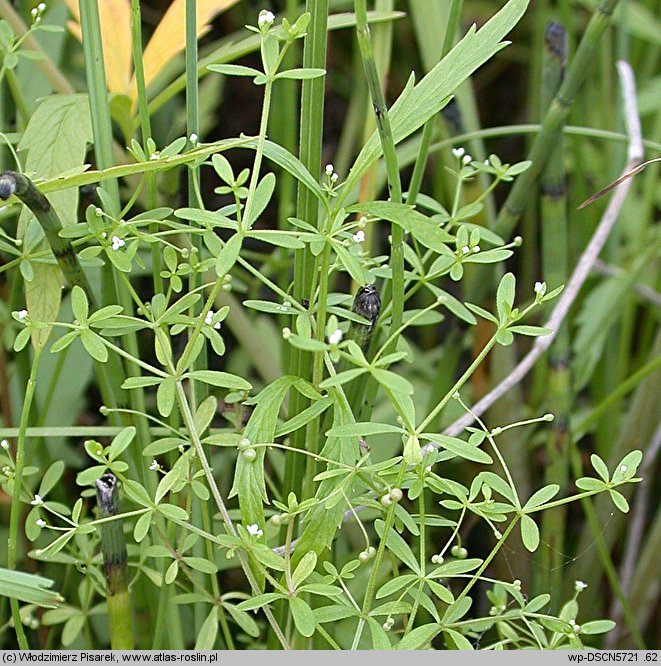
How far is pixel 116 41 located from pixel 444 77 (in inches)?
14.0

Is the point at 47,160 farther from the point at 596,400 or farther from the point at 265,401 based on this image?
the point at 596,400

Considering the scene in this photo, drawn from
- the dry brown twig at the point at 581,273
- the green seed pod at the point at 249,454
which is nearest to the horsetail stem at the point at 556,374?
the dry brown twig at the point at 581,273

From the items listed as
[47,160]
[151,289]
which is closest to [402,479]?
[47,160]

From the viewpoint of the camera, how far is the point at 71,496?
867mm

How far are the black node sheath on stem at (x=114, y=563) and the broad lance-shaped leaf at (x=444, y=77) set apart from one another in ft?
0.69

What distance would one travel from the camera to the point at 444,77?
428 millimetres

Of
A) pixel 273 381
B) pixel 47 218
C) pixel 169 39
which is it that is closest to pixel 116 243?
pixel 47 218

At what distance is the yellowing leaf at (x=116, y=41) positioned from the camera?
67 cm

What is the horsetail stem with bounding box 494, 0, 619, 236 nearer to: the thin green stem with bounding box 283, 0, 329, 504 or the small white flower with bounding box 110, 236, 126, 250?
the thin green stem with bounding box 283, 0, 329, 504

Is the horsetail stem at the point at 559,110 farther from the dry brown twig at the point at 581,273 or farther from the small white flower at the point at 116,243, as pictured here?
the small white flower at the point at 116,243

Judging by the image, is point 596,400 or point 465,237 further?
point 596,400

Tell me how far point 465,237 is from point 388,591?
0.19 metres

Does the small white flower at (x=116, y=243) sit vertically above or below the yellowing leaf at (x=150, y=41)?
below

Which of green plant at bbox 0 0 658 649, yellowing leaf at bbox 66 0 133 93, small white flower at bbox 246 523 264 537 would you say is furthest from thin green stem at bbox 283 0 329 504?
yellowing leaf at bbox 66 0 133 93
